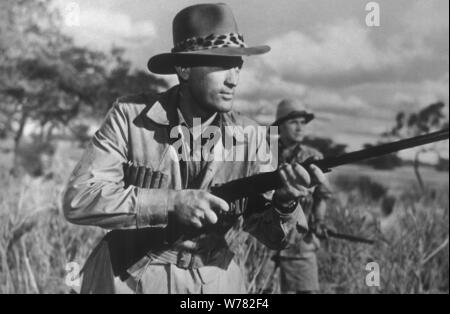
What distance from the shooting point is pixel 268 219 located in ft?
6.47

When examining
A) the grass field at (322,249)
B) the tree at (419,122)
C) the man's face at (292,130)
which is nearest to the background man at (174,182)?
the grass field at (322,249)

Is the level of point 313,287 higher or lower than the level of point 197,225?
lower

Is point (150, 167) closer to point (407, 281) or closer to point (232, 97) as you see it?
point (232, 97)

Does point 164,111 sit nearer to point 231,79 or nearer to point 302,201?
point 231,79

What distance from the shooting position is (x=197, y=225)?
1.78 m

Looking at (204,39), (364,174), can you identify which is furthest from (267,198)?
(364,174)

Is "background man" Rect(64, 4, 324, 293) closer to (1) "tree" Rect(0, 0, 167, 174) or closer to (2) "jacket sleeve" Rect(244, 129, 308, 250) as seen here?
(2) "jacket sleeve" Rect(244, 129, 308, 250)

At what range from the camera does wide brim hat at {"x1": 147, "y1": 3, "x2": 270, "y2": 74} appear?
75.6 inches

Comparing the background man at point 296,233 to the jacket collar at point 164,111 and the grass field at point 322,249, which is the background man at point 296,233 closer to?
the grass field at point 322,249

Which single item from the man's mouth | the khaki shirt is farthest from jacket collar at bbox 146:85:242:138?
the khaki shirt

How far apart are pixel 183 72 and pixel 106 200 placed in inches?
18.1

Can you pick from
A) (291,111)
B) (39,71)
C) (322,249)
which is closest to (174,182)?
(291,111)

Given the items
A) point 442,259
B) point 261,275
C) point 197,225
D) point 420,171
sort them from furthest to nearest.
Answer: point 420,171
point 442,259
point 261,275
point 197,225
